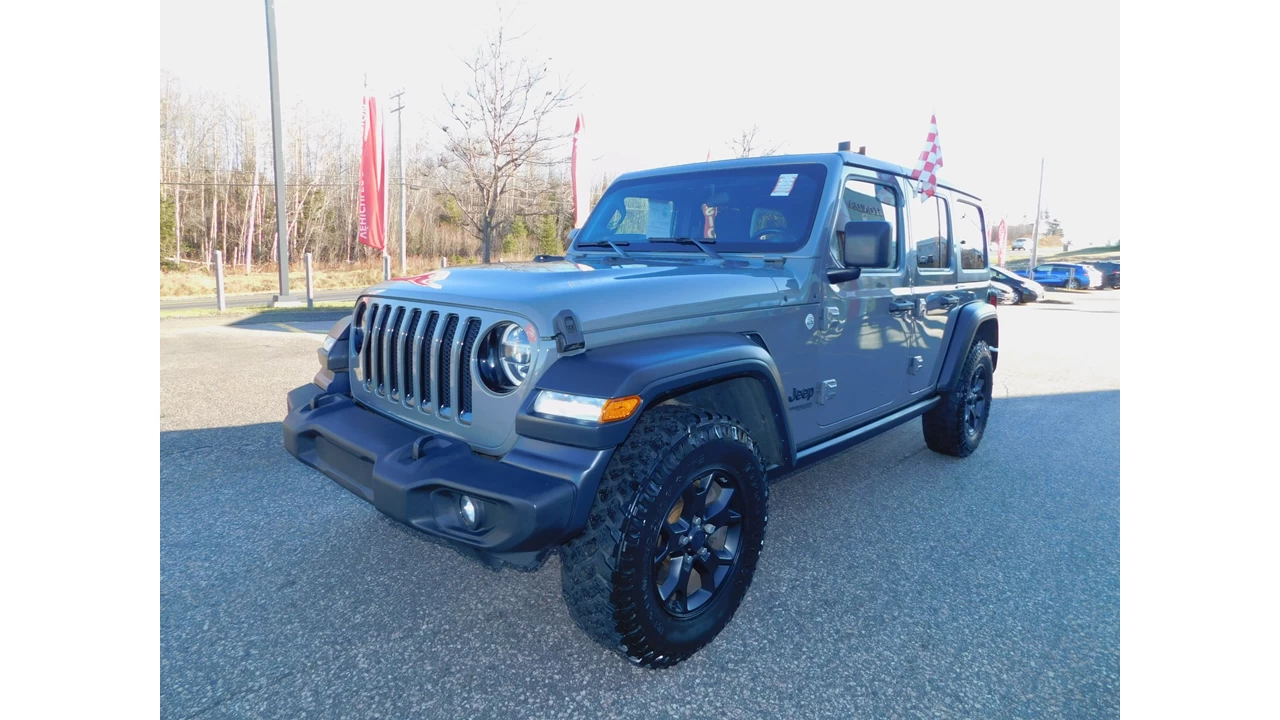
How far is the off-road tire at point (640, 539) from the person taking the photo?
2137 millimetres

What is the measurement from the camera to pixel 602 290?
7.85ft

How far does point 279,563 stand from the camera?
3117mm

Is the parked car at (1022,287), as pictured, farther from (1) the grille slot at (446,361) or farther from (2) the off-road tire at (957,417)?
(1) the grille slot at (446,361)

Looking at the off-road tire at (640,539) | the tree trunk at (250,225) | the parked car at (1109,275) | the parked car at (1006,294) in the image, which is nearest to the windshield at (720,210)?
the off-road tire at (640,539)

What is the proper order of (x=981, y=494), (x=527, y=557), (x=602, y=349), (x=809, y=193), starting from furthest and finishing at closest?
1. (x=981, y=494)
2. (x=809, y=193)
3. (x=602, y=349)
4. (x=527, y=557)

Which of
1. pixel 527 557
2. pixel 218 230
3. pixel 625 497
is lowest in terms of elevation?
pixel 527 557

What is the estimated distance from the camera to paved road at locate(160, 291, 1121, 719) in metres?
2.26

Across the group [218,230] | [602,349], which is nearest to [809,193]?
[602,349]

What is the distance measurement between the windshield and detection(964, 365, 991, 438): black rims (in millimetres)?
2259

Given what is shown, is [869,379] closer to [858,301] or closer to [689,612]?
[858,301]

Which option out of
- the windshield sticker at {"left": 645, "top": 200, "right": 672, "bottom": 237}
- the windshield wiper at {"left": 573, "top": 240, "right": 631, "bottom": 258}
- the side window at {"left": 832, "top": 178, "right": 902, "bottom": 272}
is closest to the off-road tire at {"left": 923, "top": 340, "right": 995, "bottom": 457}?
the side window at {"left": 832, "top": 178, "right": 902, "bottom": 272}

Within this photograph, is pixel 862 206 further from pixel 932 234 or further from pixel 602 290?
pixel 602 290

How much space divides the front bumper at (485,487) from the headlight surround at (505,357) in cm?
23

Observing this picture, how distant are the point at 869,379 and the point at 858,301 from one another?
457 mm
